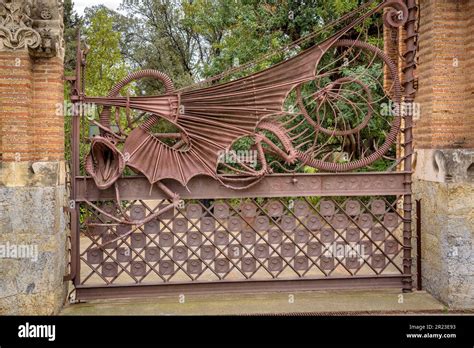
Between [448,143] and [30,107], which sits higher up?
[30,107]

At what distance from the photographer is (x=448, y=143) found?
15.7 feet

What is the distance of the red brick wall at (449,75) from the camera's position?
4.74 metres

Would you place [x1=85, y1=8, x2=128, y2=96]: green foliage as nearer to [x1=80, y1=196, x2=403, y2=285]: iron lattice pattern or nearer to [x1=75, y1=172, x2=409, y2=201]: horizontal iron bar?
[x1=75, y1=172, x2=409, y2=201]: horizontal iron bar

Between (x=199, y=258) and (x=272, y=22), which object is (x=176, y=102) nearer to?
(x=199, y=258)

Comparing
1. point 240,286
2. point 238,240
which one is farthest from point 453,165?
point 240,286

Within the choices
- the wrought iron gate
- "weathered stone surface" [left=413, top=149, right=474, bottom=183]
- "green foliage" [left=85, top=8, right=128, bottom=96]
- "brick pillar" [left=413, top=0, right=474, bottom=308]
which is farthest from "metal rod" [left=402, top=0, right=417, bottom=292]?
"green foliage" [left=85, top=8, right=128, bottom=96]

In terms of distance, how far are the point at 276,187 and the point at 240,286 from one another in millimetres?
1222

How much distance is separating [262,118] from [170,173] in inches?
47.7

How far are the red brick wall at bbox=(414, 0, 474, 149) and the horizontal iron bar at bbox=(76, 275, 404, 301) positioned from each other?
5.67ft

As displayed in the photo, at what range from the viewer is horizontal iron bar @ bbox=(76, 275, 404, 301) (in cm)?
484

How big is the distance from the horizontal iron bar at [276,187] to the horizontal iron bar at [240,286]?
1.00 m

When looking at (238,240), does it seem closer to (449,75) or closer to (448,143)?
(448,143)

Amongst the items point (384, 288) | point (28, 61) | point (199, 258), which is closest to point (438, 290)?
point (384, 288)

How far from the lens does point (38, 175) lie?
4363mm
